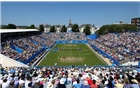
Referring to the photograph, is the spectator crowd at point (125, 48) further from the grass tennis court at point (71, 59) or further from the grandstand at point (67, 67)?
the grass tennis court at point (71, 59)

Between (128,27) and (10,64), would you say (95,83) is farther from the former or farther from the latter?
(128,27)

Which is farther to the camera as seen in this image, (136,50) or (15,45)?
(15,45)

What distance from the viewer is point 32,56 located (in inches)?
1249

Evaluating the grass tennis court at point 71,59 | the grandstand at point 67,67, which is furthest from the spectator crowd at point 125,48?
the grass tennis court at point 71,59

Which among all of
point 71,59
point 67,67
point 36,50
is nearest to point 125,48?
point 71,59

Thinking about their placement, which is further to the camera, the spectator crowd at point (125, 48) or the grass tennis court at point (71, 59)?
the spectator crowd at point (125, 48)

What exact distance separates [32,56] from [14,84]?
2320cm

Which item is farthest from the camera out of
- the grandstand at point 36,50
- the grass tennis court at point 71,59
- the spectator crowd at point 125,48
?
the spectator crowd at point 125,48

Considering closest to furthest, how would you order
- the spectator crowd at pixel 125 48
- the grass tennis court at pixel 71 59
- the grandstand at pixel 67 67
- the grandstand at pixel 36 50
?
the grandstand at pixel 67 67 < the grandstand at pixel 36 50 < the grass tennis court at pixel 71 59 < the spectator crowd at pixel 125 48

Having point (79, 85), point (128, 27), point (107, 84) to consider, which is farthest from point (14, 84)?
point (128, 27)

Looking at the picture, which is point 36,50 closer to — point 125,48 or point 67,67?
point 125,48

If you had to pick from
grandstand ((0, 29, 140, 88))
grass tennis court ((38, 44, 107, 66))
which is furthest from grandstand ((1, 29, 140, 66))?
grass tennis court ((38, 44, 107, 66))

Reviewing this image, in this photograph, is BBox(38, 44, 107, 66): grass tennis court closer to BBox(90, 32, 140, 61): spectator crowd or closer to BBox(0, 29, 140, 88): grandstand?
BBox(0, 29, 140, 88): grandstand

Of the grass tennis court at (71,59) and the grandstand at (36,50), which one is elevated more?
the grandstand at (36,50)
